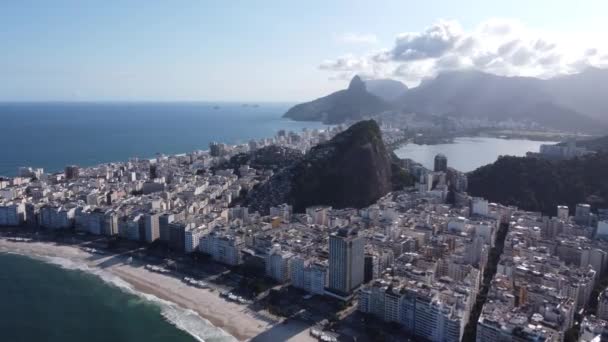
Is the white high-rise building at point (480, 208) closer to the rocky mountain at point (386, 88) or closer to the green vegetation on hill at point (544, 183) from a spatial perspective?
the green vegetation on hill at point (544, 183)

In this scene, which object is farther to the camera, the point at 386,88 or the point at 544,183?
the point at 386,88

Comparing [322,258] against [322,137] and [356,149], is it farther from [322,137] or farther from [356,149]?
[322,137]

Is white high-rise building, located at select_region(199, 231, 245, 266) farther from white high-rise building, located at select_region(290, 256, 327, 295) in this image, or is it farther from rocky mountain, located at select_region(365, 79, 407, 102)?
rocky mountain, located at select_region(365, 79, 407, 102)

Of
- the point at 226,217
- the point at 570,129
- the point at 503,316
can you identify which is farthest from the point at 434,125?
the point at 503,316

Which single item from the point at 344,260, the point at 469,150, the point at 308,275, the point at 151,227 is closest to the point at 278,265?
the point at 308,275

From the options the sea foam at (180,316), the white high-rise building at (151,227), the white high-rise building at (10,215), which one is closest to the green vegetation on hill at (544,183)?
the white high-rise building at (151,227)

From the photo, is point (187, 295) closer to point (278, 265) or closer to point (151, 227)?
point (278, 265)
